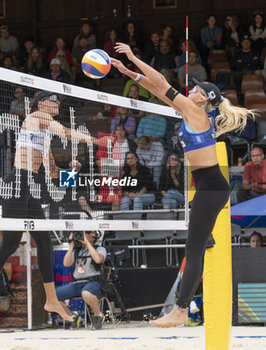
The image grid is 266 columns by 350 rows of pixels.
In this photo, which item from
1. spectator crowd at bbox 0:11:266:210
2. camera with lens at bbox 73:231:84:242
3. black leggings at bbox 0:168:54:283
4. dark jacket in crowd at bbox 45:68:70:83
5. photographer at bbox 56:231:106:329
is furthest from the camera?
dark jacket in crowd at bbox 45:68:70:83

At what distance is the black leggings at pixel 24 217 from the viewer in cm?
541

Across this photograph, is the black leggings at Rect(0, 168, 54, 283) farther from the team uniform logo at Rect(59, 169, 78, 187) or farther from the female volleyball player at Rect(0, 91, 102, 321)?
the team uniform logo at Rect(59, 169, 78, 187)

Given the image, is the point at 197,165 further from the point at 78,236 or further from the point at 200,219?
the point at 78,236

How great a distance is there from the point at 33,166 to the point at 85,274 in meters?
3.01

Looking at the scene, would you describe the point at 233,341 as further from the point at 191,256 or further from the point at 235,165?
the point at 235,165

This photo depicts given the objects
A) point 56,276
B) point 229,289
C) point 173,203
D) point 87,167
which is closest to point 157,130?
point 173,203

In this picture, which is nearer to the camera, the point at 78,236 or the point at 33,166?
the point at 33,166

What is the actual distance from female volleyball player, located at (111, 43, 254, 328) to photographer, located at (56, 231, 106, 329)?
10.0 ft

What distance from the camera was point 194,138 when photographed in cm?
517

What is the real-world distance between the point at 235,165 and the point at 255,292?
3129 mm

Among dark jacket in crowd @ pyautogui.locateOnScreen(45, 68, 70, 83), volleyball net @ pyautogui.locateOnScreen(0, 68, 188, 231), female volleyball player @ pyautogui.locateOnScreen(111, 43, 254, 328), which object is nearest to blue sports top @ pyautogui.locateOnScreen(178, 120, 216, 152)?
female volleyball player @ pyautogui.locateOnScreen(111, 43, 254, 328)

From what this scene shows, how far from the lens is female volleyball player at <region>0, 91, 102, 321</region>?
215 inches

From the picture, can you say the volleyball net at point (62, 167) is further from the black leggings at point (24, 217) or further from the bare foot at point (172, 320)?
the bare foot at point (172, 320)

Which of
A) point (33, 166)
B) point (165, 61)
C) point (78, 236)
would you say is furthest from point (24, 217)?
point (165, 61)
